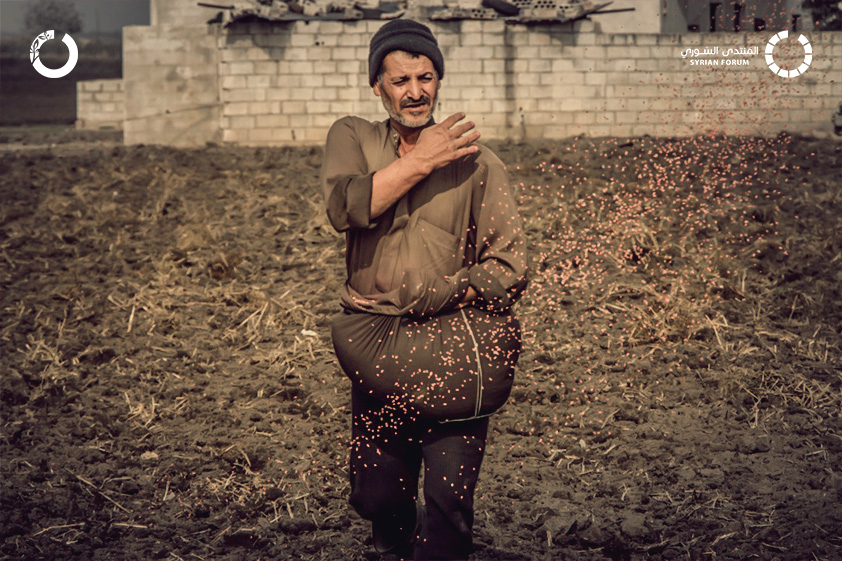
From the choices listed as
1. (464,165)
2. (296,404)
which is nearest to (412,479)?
(464,165)

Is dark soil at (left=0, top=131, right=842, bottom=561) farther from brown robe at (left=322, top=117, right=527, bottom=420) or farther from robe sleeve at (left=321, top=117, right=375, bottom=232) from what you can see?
robe sleeve at (left=321, top=117, right=375, bottom=232)

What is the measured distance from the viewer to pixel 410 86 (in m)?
2.93

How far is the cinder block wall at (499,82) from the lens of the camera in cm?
1387

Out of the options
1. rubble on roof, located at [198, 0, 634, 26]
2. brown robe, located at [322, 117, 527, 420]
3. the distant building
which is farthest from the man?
the distant building

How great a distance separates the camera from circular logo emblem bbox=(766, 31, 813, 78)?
1457 centimetres

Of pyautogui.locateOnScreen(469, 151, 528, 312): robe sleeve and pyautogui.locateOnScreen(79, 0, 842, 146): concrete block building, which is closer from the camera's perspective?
pyautogui.locateOnScreen(469, 151, 528, 312): robe sleeve

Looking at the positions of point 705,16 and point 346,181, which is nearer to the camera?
point 346,181

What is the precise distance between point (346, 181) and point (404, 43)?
47 cm

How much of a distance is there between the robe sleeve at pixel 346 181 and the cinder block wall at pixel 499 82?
1110 cm

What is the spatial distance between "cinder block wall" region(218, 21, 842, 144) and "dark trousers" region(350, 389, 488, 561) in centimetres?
1111

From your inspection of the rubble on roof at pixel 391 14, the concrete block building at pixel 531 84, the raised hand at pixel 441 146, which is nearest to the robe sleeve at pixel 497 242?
the raised hand at pixel 441 146

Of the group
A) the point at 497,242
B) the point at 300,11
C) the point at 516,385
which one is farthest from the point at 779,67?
the point at 497,242

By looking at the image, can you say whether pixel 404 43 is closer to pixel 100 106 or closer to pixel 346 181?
pixel 346 181

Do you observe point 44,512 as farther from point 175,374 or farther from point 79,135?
point 79,135
